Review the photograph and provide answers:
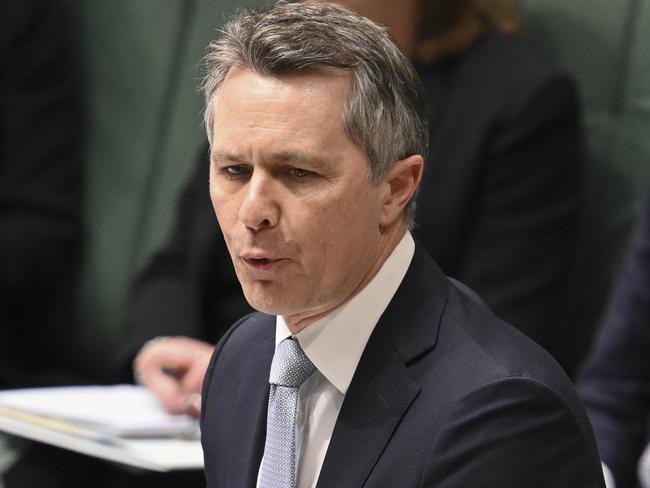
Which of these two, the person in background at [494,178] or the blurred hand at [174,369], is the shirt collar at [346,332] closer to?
the blurred hand at [174,369]

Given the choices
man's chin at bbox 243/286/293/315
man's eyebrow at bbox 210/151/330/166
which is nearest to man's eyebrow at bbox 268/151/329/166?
man's eyebrow at bbox 210/151/330/166

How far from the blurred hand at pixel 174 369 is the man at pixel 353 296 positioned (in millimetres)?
772

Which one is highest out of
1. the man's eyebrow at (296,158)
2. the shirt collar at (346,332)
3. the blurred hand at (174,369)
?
the man's eyebrow at (296,158)

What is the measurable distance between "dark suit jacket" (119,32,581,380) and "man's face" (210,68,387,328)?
97cm

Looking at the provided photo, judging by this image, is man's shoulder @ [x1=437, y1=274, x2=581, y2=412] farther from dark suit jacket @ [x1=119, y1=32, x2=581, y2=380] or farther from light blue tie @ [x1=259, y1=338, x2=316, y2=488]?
dark suit jacket @ [x1=119, y1=32, x2=581, y2=380]

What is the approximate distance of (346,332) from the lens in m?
1.18

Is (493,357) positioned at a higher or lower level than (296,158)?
lower

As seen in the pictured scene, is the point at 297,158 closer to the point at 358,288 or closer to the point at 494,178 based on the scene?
the point at 358,288

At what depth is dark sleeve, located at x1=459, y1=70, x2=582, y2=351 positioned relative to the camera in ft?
6.84

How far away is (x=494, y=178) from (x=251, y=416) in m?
0.98

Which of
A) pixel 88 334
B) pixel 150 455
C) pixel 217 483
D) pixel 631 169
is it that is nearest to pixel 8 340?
pixel 88 334

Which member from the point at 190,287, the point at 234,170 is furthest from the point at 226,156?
the point at 190,287

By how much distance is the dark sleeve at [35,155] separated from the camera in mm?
2537

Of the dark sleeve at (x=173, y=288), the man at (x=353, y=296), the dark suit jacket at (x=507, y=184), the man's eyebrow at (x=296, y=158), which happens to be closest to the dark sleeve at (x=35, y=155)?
the dark sleeve at (x=173, y=288)
